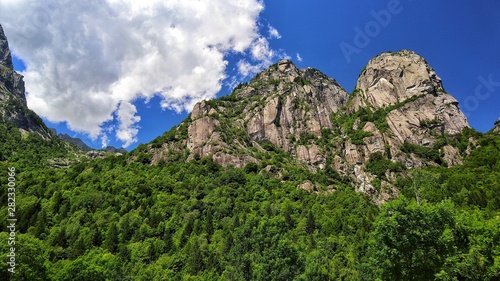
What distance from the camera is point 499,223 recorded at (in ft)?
97.8

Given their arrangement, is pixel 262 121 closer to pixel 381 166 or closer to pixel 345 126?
pixel 345 126

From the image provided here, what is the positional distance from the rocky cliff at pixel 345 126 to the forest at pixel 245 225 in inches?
397

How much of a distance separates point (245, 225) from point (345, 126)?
377 ft

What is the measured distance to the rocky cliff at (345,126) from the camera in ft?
409

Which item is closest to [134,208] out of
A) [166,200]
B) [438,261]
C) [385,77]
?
[166,200]

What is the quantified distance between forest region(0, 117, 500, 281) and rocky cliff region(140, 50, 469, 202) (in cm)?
1008

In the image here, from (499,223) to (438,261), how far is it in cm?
1193

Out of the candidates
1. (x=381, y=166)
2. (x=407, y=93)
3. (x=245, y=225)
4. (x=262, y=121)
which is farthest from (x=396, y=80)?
(x=245, y=225)

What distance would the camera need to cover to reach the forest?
2466 centimetres

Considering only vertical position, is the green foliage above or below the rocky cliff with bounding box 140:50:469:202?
below

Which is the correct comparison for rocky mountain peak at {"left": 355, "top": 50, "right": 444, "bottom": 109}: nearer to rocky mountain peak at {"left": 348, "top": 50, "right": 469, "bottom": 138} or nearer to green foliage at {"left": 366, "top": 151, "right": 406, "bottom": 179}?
rocky mountain peak at {"left": 348, "top": 50, "right": 469, "bottom": 138}

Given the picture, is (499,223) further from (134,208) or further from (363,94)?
(363,94)

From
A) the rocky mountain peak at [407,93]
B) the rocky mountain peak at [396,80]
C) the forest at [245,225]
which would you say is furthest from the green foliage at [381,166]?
the rocky mountain peak at [396,80]

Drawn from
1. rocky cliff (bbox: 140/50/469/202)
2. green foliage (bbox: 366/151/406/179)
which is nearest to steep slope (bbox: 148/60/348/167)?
rocky cliff (bbox: 140/50/469/202)
